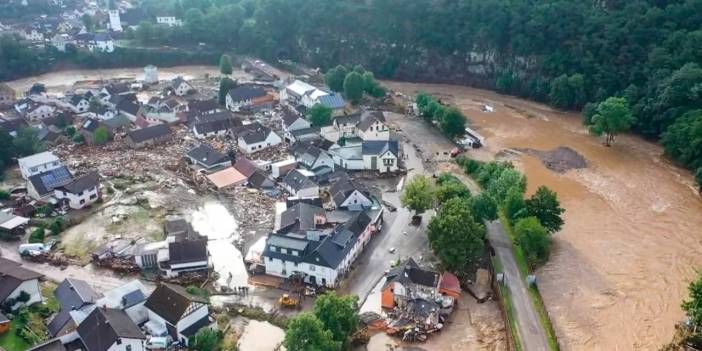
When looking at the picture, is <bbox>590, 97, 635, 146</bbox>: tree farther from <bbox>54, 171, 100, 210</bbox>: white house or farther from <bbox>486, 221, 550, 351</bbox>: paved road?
<bbox>54, 171, 100, 210</bbox>: white house

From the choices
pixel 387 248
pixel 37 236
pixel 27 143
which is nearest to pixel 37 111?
pixel 27 143

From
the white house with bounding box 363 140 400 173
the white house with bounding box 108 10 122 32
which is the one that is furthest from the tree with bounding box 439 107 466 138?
the white house with bounding box 108 10 122 32

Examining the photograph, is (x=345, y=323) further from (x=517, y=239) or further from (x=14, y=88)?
(x=14, y=88)

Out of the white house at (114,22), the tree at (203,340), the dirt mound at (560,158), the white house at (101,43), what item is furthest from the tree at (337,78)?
the white house at (114,22)

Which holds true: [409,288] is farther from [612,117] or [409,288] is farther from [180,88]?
[180,88]

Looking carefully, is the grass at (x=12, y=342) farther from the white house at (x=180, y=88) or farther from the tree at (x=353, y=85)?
the white house at (x=180, y=88)

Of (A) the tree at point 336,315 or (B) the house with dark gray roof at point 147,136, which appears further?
(B) the house with dark gray roof at point 147,136
